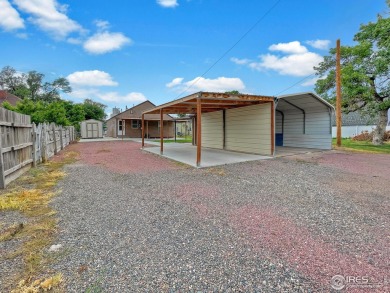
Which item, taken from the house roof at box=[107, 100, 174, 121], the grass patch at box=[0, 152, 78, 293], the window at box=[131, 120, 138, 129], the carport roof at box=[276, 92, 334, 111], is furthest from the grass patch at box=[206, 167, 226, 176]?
the window at box=[131, 120, 138, 129]

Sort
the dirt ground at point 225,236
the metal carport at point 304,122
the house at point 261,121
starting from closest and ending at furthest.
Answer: the dirt ground at point 225,236 < the house at point 261,121 < the metal carport at point 304,122

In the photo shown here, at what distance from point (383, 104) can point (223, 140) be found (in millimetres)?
10093

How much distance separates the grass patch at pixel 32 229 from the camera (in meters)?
1.86

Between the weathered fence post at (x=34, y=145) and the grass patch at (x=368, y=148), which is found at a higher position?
the weathered fence post at (x=34, y=145)

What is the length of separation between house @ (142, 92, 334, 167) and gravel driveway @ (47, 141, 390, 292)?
440 cm

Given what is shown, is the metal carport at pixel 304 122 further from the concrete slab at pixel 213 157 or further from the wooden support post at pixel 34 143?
the wooden support post at pixel 34 143

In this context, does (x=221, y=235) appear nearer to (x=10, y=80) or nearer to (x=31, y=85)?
(x=31, y=85)

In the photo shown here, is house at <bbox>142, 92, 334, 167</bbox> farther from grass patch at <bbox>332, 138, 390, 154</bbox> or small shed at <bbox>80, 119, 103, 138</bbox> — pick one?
small shed at <bbox>80, 119, 103, 138</bbox>

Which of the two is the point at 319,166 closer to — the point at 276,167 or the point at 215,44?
the point at 276,167

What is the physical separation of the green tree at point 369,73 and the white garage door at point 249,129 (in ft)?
25.2

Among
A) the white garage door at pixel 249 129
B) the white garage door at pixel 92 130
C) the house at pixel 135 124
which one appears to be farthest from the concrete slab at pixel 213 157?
the white garage door at pixel 92 130

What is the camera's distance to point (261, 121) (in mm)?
10031

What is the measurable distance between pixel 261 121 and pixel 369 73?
9474mm

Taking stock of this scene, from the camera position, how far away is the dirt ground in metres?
1.90
